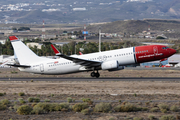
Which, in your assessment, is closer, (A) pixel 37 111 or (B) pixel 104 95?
(A) pixel 37 111

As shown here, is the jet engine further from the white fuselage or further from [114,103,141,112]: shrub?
[114,103,141,112]: shrub

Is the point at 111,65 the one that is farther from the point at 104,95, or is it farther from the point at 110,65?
the point at 104,95

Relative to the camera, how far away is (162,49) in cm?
4466

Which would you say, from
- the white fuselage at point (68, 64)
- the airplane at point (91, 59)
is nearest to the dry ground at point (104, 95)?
the airplane at point (91, 59)

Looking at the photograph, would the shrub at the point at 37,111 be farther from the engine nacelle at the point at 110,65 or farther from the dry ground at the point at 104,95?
the engine nacelle at the point at 110,65

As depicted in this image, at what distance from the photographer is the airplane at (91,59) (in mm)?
44188

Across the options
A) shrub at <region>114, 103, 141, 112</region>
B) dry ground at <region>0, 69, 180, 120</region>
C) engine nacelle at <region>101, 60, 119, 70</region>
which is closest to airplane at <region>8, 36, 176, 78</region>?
engine nacelle at <region>101, 60, 119, 70</region>

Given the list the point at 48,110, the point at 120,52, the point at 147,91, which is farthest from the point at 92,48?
the point at 48,110

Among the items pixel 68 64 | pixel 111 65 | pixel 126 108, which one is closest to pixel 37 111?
pixel 126 108

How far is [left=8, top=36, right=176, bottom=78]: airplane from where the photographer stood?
1740 inches

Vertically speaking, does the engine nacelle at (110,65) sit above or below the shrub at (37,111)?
above

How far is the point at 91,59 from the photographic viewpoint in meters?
46.2

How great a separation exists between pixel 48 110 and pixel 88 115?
11.5 ft

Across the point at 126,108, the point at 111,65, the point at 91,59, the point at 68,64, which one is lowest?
the point at 126,108
